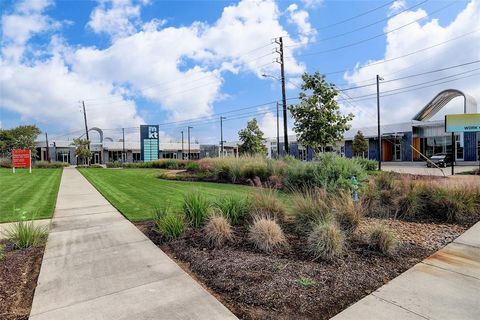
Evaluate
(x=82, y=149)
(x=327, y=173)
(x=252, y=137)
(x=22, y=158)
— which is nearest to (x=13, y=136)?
(x=82, y=149)

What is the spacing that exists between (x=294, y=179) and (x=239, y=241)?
6834mm

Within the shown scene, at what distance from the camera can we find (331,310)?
126 inches

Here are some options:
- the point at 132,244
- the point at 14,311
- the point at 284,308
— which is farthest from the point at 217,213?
the point at 14,311

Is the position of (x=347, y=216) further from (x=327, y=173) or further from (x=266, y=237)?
(x=327, y=173)

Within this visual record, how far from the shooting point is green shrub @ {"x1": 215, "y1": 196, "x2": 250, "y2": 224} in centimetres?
625

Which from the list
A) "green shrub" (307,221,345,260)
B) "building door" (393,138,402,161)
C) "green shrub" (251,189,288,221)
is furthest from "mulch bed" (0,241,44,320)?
"building door" (393,138,402,161)

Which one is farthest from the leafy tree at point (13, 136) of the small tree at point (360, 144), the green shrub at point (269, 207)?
the green shrub at point (269, 207)

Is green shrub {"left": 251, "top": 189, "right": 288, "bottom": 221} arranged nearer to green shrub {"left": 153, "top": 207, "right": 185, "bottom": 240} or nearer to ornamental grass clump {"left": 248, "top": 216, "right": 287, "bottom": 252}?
ornamental grass clump {"left": 248, "top": 216, "right": 287, "bottom": 252}

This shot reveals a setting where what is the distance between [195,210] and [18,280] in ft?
9.84

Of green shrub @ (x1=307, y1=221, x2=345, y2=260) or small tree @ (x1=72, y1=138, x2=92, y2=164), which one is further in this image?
small tree @ (x1=72, y1=138, x2=92, y2=164)

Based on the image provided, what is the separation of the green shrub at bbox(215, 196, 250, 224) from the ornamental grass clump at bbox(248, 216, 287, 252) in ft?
3.64

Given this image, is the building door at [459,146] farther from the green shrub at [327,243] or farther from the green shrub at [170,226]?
the green shrub at [170,226]

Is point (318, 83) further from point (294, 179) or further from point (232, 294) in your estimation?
point (232, 294)

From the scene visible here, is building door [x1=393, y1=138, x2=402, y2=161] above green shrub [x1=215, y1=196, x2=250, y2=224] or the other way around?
above
